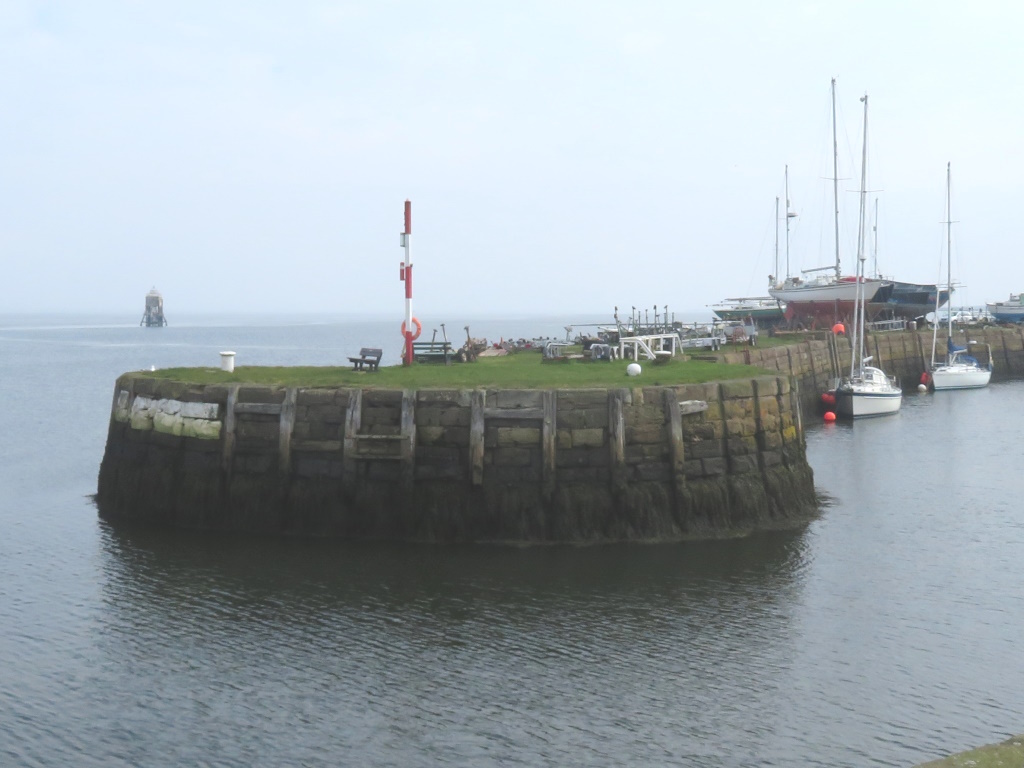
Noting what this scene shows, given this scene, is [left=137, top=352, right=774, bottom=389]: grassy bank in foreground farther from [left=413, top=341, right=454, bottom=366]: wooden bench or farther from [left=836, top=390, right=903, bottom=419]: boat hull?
[left=836, top=390, right=903, bottom=419]: boat hull

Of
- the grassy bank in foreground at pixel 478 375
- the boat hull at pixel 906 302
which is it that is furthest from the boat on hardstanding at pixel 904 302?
the grassy bank in foreground at pixel 478 375

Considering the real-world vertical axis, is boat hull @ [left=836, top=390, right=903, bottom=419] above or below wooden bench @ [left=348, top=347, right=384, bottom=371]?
below

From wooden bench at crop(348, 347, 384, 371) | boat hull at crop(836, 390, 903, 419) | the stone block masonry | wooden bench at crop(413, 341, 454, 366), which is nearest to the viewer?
the stone block masonry

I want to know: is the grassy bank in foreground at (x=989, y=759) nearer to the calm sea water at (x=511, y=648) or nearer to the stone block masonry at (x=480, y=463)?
the calm sea water at (x=511, y=648)

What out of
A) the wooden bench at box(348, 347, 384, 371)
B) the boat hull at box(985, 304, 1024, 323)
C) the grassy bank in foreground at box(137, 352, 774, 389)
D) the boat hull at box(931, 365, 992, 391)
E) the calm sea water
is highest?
the boat hull at box(985, 304, 1024, 323)

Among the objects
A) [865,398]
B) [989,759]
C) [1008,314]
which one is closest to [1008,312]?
[1008,314]

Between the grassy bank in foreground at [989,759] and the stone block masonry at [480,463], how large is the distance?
16346 millimetres

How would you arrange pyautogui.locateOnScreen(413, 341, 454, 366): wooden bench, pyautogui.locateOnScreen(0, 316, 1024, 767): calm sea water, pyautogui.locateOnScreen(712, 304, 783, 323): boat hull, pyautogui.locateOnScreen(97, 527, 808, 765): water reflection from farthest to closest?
1. pyautogui.locateOnScreen(712, 304, 783, 323): boat hull
2. pyautogui.locateOnScreen(413, 341, 454, 366): wooden bench
3. pyautogui.locateOnScreen(97, 527, 808, 765): water reflection
4. pyautogui.locateOnScreen(0, 316, 1024, 767): calm sea water

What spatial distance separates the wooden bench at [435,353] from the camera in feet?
125

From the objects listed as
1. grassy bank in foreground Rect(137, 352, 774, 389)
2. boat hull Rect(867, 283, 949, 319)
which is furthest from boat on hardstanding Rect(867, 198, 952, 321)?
grassy bank in foreground Rect(137, 352, 774, 389)

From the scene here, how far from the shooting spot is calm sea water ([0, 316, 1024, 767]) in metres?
17.3

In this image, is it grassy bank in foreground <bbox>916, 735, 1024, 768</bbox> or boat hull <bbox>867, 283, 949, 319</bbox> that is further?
boat hull <bbox>867, 283, 949, 319</bbox>

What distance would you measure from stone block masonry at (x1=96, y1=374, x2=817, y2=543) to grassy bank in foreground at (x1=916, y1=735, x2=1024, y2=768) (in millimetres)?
16346

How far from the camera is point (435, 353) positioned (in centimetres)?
3912
